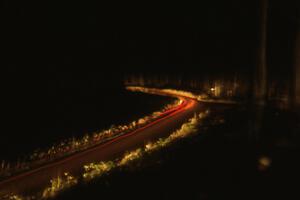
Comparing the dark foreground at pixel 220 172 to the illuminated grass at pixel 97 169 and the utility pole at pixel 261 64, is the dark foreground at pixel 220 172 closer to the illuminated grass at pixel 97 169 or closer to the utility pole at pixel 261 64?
the utility pole at pixel 261 64

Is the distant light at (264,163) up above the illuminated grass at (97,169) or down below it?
above

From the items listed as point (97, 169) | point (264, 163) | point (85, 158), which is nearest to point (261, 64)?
point (264, 163)

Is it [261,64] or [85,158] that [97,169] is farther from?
[261,64]

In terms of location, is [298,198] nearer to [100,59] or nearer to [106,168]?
[106,168]

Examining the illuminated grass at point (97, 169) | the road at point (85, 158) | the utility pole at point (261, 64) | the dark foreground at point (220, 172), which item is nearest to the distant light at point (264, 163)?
the dark foreground at point (220, 172)

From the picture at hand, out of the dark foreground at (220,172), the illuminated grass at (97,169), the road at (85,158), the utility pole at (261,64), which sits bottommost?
the road at (85,158)

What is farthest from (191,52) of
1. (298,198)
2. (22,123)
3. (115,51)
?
(298,198)

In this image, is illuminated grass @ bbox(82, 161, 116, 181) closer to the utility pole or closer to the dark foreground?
the dark foreground
